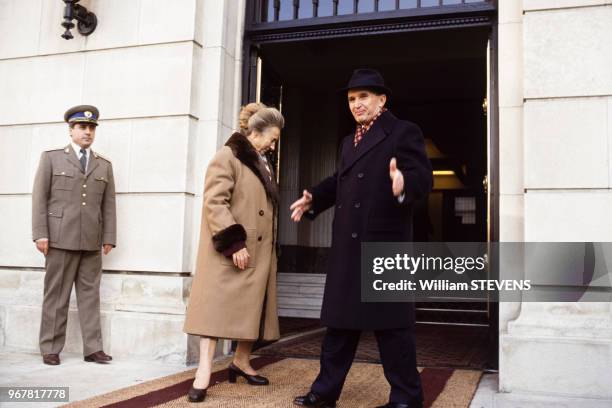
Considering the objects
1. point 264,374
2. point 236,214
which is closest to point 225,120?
point 236,214

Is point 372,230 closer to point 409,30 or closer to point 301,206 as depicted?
point 301,206

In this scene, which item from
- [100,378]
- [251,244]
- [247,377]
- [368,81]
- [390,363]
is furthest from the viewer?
[100,378]

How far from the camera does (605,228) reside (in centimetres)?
421

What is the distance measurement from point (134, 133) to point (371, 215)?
2969 millimetres

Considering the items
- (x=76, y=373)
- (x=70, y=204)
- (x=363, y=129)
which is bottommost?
(x=76, y=373)

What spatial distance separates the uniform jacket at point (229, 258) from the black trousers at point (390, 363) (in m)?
0.62

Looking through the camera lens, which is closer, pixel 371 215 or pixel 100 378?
pixel 371 215

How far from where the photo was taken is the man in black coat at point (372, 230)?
11.1 feet

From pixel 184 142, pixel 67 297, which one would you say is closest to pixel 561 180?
pixel 184 142

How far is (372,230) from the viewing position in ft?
11.4

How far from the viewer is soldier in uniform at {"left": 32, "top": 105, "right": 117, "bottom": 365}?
5.07 meters

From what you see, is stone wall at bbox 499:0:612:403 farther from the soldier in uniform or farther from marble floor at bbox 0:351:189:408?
the soldier in uniform

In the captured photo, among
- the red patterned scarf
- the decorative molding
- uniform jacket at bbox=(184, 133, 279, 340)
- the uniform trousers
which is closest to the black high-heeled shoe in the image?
uniform jacket at bbox=(184, 133, 279, 340)

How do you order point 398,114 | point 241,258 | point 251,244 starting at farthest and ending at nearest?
1. point 398,114
2. point 251,244
3. point 241,258
